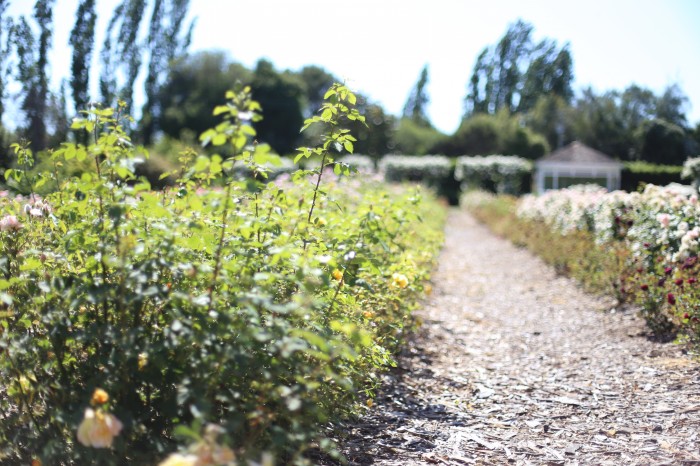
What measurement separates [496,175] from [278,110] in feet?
64.2

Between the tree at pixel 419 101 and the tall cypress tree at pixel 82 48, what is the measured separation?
56.0 metres

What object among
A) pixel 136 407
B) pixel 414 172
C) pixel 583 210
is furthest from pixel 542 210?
pixel 414 172

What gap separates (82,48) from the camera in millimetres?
6145

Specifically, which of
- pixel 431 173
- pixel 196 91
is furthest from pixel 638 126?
pixel 196 91

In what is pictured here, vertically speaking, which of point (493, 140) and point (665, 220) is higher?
point (493, 140)

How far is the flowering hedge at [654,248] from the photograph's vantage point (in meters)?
3.99

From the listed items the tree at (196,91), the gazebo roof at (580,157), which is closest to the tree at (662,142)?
the gazebo roof at (580,157)

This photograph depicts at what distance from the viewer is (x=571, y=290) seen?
6531 mm

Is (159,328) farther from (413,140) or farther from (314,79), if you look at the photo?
(314,79)

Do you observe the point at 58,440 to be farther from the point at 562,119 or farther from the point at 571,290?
the point at 562,119

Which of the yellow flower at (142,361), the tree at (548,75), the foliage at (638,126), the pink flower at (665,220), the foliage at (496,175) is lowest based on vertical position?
the yellow flower at (142,361)

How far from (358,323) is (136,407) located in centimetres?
111

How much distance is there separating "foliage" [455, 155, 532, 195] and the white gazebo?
31.2 inches

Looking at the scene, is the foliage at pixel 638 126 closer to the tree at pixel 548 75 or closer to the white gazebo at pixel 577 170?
the white gazebo at pixel 577 170
